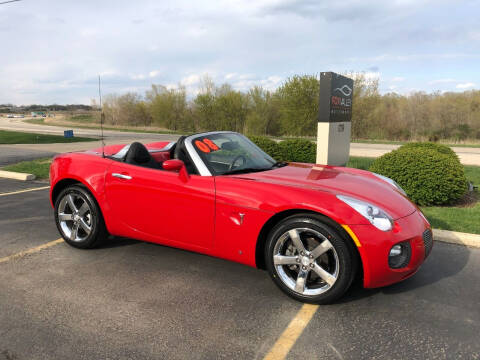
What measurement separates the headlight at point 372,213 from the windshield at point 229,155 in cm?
114

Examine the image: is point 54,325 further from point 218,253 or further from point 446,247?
point 446,247

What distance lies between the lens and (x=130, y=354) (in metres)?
2.54

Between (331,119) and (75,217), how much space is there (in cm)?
639

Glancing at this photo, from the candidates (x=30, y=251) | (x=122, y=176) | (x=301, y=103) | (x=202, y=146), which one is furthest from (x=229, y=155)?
(x=301, y=103)

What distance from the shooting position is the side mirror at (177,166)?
11.9ft

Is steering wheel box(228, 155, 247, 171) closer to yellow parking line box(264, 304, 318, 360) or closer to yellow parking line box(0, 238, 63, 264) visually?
yellow parking line box(264, 304, 318, 360)

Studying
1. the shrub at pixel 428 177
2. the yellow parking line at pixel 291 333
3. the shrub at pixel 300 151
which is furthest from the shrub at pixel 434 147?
the yellow parking line at pixel 291 333

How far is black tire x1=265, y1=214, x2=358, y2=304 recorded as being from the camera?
303 centimetres

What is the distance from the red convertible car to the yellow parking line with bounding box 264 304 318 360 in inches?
5.6

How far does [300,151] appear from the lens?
968 centimetres

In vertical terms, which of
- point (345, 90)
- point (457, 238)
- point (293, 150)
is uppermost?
point (345, 90)

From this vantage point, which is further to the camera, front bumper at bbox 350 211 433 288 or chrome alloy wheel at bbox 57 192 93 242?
chrome alloy wheel at bbox 57 192 93 242

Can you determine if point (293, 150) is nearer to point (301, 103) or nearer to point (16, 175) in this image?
point (16, 175)

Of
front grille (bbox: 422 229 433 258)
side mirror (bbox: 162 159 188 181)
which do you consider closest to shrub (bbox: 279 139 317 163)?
side mirror (bbox: 162 159 188 181)
